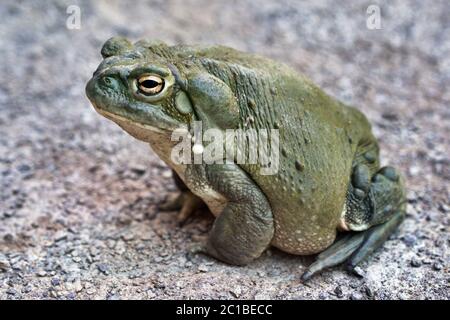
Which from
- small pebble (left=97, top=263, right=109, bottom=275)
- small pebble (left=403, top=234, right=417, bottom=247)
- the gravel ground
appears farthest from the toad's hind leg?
small pebble (left=97, top=263, right=109, bottom=275)

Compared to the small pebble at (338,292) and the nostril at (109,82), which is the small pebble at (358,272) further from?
the nostril at (109,82)

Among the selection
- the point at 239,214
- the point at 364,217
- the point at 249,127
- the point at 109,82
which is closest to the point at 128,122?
the point at 109,82

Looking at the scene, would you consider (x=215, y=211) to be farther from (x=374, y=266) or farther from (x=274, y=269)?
(x=374, y=266)

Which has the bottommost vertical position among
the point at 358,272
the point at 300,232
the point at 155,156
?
the point at 358,272

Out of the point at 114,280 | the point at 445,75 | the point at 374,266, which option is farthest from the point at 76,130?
the point at 445,75

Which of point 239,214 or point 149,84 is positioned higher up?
point 149,84

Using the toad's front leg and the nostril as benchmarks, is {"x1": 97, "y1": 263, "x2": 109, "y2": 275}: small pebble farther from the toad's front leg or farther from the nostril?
the nostril

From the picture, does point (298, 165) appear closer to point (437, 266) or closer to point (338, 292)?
point (338, 292)
